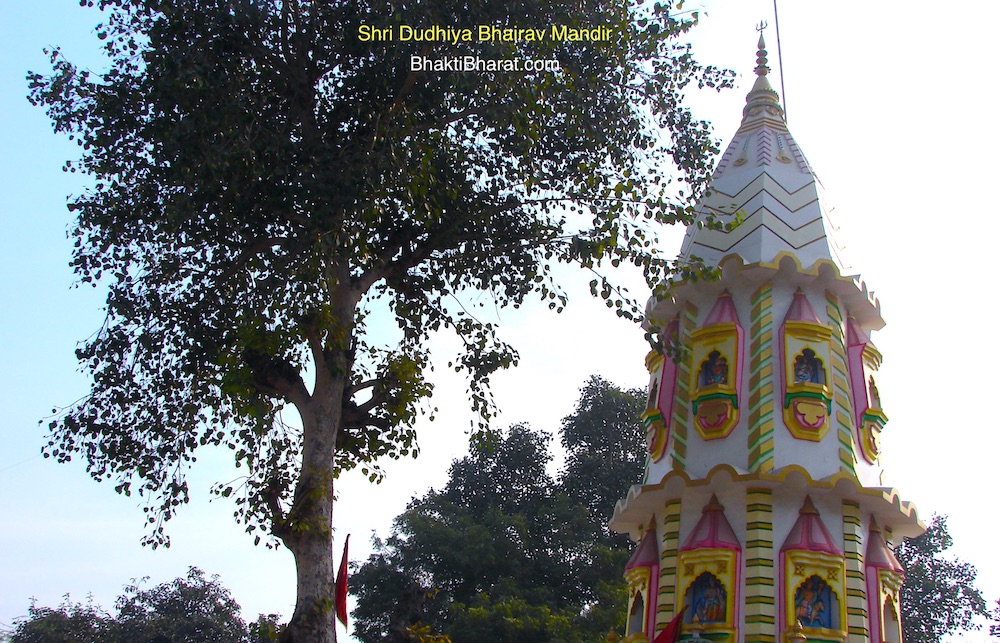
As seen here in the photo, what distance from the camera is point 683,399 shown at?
45.5 feet

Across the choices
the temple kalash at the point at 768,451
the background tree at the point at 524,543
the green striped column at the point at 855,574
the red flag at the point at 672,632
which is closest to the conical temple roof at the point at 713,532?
the temple kalash at the point at 768,451

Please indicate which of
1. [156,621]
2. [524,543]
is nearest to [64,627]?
[156,621]

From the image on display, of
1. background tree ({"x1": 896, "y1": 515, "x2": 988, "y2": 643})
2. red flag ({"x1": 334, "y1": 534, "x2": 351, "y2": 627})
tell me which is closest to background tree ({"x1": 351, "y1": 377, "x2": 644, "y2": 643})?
background tree ({"x1": 896, "y1": 515, "x2": 988, "y2": 643})

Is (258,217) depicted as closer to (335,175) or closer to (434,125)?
(335,175)

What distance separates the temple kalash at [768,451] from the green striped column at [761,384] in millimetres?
21

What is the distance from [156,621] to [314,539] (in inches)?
1123

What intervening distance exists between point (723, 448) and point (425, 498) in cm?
1722

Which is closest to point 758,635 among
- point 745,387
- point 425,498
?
point 745,387

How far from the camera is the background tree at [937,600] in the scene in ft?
79.4

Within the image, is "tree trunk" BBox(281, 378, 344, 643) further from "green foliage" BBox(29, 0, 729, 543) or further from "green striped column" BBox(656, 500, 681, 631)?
"green striped column" BBox(656, 500, 681, 631)

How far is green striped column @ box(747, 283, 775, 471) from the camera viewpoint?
12.5 metres

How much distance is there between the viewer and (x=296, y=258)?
10211mm

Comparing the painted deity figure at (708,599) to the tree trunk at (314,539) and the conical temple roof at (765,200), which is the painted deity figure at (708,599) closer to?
the conical temple roof at (765,200)

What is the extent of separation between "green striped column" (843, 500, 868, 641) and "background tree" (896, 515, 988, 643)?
43.1 ft
